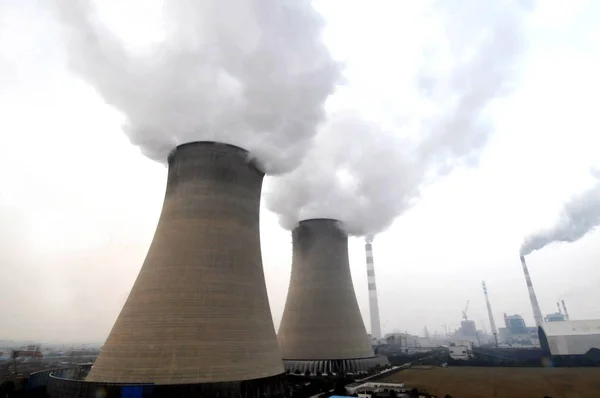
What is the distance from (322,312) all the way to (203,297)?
450 inches

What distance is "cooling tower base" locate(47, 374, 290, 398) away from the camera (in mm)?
10706

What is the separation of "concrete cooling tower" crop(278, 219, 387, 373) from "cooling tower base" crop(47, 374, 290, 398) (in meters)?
Answer: 9.86

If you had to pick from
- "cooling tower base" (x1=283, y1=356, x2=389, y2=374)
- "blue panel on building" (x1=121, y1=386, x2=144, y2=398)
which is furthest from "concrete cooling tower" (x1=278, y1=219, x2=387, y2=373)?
"blue panel on building" (x1=121, y1=386, x2=144, y2=398)

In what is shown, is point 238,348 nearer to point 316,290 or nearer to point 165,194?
point 165,194

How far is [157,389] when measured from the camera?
10.7 meters

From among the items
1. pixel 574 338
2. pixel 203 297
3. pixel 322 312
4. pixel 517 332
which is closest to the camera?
pixel 203 297

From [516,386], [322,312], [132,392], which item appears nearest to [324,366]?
[322,312]

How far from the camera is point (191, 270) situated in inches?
491

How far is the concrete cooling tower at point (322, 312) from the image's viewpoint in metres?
21.8

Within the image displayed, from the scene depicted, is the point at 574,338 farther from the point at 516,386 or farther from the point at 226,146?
the point at 226,146

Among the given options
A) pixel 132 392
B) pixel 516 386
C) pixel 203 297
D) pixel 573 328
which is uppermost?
pixel 573 328

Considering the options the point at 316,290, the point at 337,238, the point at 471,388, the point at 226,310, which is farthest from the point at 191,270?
the point at 471,388

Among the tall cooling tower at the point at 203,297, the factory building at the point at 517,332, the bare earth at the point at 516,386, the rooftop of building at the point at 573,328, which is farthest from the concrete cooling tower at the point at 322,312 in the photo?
the factory building at the point at 517,332

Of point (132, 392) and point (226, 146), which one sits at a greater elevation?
point (226, 146)
